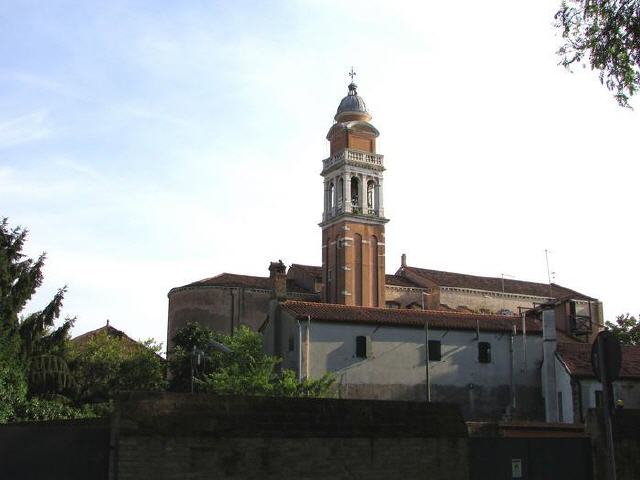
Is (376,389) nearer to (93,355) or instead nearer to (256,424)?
(93,355)

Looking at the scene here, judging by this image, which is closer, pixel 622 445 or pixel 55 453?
pixel 55 453

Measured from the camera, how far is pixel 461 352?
37.8 metres

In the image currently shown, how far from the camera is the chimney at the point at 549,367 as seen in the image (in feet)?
121

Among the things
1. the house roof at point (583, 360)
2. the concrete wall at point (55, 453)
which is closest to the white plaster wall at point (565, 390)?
the house roof at point (583, 360)

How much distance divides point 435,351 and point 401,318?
2.24 m

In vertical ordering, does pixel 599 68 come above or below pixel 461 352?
above

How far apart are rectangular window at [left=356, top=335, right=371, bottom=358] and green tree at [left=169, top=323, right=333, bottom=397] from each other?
2.90 meters

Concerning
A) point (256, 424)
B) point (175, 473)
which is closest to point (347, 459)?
point (256, 424)

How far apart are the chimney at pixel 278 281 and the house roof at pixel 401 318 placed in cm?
68

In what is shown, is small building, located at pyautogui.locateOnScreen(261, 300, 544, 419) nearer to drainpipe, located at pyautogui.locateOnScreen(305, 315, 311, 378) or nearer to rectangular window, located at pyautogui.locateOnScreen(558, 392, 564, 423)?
drainpipe, located at pyautogui.locateOnScreen(305, 315, 311, 378)

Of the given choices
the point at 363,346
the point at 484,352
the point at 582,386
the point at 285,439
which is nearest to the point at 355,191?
the point at 484,352

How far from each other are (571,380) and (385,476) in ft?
85.3

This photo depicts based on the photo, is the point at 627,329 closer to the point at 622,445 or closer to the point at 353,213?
the point at 353,213

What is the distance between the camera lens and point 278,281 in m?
38.9
